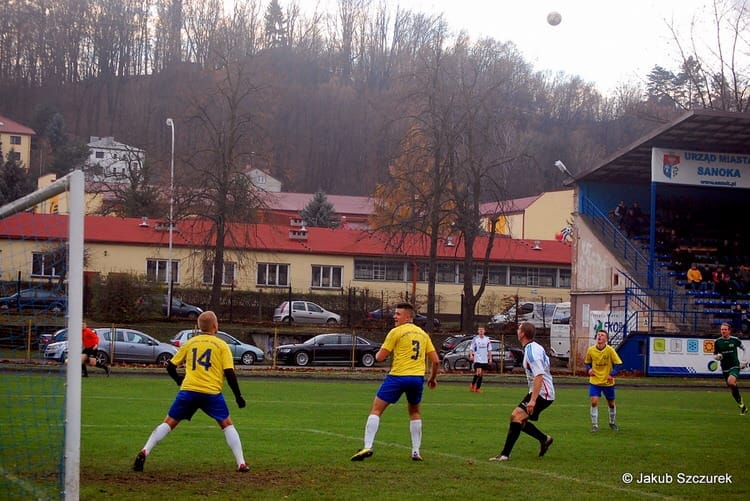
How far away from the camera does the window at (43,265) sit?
11503mm

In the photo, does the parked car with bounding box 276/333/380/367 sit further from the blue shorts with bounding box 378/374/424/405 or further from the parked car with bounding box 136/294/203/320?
the blue shorts with bounding box 378/374/424/405

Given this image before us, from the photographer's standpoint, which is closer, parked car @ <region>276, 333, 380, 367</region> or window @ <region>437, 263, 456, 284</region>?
parked car @ <region>276, 333, 380, 367</region>

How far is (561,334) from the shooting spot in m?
44.5

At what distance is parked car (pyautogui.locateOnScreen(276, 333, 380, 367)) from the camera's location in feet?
131

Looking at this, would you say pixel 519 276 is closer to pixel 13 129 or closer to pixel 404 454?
pixel 404 454

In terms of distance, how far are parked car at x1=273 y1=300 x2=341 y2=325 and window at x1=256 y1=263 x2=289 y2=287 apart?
644cm

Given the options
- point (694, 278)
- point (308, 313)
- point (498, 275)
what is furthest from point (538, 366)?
point (498, 275)

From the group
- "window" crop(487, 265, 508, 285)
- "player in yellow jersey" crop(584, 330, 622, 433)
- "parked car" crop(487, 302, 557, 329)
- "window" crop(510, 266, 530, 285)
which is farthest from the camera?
"window" crop(510, 266, 530, 285)

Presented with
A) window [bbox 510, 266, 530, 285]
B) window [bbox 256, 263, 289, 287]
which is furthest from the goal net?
window [bbox 510, 266, 530, 285]

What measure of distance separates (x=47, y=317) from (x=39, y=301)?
0.89 meters

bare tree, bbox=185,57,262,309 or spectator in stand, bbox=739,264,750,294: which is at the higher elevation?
bare tree, bbox=185,57,262,309

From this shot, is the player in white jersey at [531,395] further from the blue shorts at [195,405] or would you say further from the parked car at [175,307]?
the parked car at [175,307]

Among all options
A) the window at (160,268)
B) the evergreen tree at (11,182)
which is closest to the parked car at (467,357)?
the window at (160,268)

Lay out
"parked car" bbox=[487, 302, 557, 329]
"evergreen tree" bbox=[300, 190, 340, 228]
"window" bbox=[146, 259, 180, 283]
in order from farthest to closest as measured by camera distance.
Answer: "evergreen tree" bbox=[300, 190, 340, 228]
"window" bbox=[146, 259, 180, 283]
"parked car" bbox=[487, 302, 557, 329]
